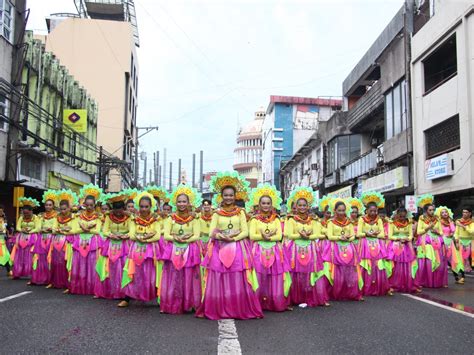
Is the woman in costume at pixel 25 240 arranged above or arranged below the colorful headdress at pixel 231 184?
below

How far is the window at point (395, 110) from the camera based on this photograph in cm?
2470

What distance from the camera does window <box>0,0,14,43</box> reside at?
21.7m

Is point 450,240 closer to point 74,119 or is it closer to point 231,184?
point 231,184

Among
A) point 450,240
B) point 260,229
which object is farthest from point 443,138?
point 260,229

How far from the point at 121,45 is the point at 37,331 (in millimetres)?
48403

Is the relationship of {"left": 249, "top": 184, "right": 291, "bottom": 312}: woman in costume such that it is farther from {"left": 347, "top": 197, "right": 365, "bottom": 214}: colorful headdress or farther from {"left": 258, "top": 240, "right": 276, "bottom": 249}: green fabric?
{"left": 347, "top": 197, "right": 365, "bottom": 214}: colorful headdress

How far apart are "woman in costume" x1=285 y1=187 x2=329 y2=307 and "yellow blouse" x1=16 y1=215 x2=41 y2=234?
612 centimetres

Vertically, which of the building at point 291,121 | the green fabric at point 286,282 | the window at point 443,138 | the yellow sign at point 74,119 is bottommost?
the green fabric at point 286,282

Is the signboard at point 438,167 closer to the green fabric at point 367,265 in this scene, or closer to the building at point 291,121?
the green fabric at point 367,265

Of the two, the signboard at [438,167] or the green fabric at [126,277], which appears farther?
the signboard at [438,167]

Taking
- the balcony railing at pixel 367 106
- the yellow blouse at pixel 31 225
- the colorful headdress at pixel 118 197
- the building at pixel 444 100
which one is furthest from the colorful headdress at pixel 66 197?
the balcony railing at pixel 367 106

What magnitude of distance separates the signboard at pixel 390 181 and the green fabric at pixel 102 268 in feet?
59.2

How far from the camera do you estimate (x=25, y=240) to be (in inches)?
461

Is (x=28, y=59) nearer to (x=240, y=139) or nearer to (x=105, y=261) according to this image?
(x=105, y=261)
